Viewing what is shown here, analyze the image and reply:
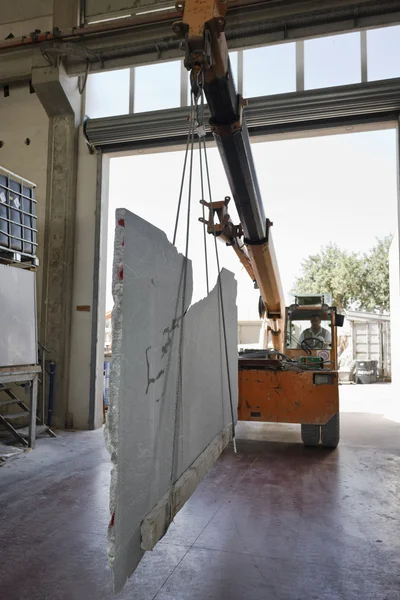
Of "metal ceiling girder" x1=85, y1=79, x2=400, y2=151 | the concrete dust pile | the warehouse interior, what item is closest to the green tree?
the warehouse interior

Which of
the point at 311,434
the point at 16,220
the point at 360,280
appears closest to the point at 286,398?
the point at 311,434

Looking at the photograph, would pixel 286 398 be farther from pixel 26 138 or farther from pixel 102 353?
pixel 26 138

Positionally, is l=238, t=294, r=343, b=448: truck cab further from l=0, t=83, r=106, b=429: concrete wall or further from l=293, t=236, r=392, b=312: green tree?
l=293, t=236, r=392, b=312: green tree

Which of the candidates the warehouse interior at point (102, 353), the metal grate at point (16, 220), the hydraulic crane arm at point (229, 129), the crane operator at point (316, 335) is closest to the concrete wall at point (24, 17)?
the warehouse interior at point (102, 353)

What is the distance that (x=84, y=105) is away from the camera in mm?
8859

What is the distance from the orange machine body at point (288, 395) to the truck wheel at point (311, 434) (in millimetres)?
437

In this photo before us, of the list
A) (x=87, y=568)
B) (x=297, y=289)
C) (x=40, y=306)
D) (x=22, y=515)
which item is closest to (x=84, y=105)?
(x=40, y=306)

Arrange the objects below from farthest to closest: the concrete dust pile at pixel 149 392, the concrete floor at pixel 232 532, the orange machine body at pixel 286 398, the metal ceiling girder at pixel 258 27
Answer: the metal ceiling girder at pixel 258 27
the orange machine body at pixel 286 398
the concrete floor at pixel 232 532
the concrete dust pile at pixel 149 392

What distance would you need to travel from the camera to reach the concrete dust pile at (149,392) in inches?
71.3

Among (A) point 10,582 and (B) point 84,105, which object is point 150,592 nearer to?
(A) point 10,582

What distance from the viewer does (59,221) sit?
8.55 metres

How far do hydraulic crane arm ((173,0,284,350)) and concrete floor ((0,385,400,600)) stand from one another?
2.86m

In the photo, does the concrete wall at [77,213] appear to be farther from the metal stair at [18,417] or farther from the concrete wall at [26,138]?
the metal stair at [18,417]

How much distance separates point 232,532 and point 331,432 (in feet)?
11.1
